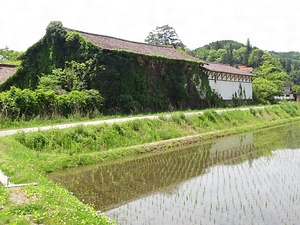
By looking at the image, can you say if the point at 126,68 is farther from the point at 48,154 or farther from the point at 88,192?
the point at 88,192

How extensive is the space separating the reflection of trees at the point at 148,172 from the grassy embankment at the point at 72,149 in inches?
31.5

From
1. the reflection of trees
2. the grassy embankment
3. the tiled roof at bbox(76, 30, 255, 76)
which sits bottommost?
the reflection of trees

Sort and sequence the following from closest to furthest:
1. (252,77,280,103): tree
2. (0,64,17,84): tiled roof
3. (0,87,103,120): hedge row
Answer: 1. (0,87,103,120): hedge row
2. (0,64,17,84): tiled roof
3. (252,77,280,103): tree

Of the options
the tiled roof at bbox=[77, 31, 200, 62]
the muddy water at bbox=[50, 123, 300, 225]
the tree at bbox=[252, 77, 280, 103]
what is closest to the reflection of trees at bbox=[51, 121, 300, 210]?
the muddy water at bbox=[50, 123, 300, 225]

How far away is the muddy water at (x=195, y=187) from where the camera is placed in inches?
225

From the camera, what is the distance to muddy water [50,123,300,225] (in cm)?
573

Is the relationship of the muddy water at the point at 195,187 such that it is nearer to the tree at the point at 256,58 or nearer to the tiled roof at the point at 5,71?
the tiled roof at the point at 5,71

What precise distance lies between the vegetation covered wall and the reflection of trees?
8.69 m

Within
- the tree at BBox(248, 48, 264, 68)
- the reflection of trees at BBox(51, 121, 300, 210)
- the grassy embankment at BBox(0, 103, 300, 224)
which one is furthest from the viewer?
the tree at BBox(248, 48, 264, 68)

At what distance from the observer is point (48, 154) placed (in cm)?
1044

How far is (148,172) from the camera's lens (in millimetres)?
9375

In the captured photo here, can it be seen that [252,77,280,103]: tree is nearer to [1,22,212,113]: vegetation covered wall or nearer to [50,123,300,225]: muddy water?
[1,22,212,113]: vegetation covered wall

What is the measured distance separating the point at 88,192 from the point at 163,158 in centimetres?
464

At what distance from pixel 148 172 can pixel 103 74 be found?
12.4 meters
